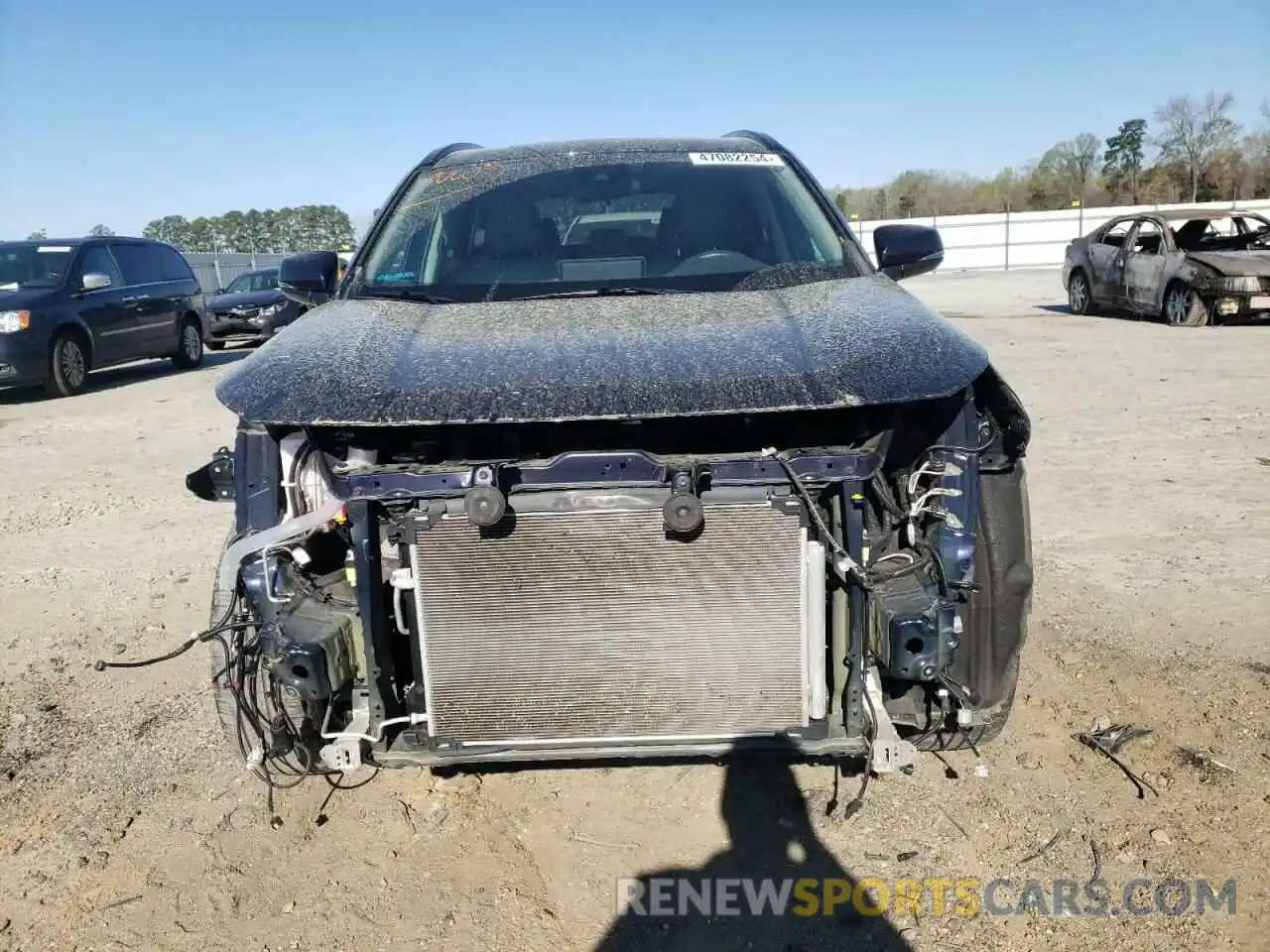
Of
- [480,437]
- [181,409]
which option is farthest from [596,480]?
[181,409]

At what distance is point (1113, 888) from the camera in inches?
→ 95.3

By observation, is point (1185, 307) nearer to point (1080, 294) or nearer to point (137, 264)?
point (1080, 294)

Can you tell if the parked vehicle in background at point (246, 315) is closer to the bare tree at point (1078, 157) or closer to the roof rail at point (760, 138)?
the roof rail at point (760, 138)

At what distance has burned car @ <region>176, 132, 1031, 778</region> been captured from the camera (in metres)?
2.15

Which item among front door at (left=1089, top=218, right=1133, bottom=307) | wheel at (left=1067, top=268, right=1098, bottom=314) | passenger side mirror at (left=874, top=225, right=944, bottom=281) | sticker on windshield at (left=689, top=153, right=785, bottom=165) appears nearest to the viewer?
passenger side mirror at (left=874, top=225, right=944, bottom=281)

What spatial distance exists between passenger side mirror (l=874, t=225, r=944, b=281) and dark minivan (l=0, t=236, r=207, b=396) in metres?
9.98

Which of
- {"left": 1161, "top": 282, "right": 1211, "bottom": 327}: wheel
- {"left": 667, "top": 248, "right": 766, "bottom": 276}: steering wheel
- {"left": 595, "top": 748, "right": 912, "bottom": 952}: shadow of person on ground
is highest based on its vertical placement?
{"left": 667, "top": 248, "right": 766, "bottom": 276}: steering wheel

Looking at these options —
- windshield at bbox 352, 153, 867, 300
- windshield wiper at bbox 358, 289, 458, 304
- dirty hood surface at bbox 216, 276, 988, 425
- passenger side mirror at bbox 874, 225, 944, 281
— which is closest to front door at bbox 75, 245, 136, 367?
windshield at bbox 352, 153, 867, 300

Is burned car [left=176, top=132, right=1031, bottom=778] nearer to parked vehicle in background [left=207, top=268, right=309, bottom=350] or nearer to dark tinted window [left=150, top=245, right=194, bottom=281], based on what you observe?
dark tinted window [left=150, top=245, right=194, bottom=281]

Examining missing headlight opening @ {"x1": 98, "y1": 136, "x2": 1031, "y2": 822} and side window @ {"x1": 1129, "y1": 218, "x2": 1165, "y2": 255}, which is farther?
side window @ {"x1": 1129, "y1": 218, "x2": 1165, "y2": 255}

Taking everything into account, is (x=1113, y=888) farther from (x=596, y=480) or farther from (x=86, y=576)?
(x=86, y=576)

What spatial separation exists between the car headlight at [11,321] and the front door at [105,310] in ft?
2.86

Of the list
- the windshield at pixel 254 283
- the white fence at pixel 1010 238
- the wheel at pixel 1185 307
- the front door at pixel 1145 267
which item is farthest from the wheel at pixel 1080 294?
the white fence at pixel 1010 238

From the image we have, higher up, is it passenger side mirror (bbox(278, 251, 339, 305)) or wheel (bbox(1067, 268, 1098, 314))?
passenger side mirror (bbox(278, 251, 339, 305))
